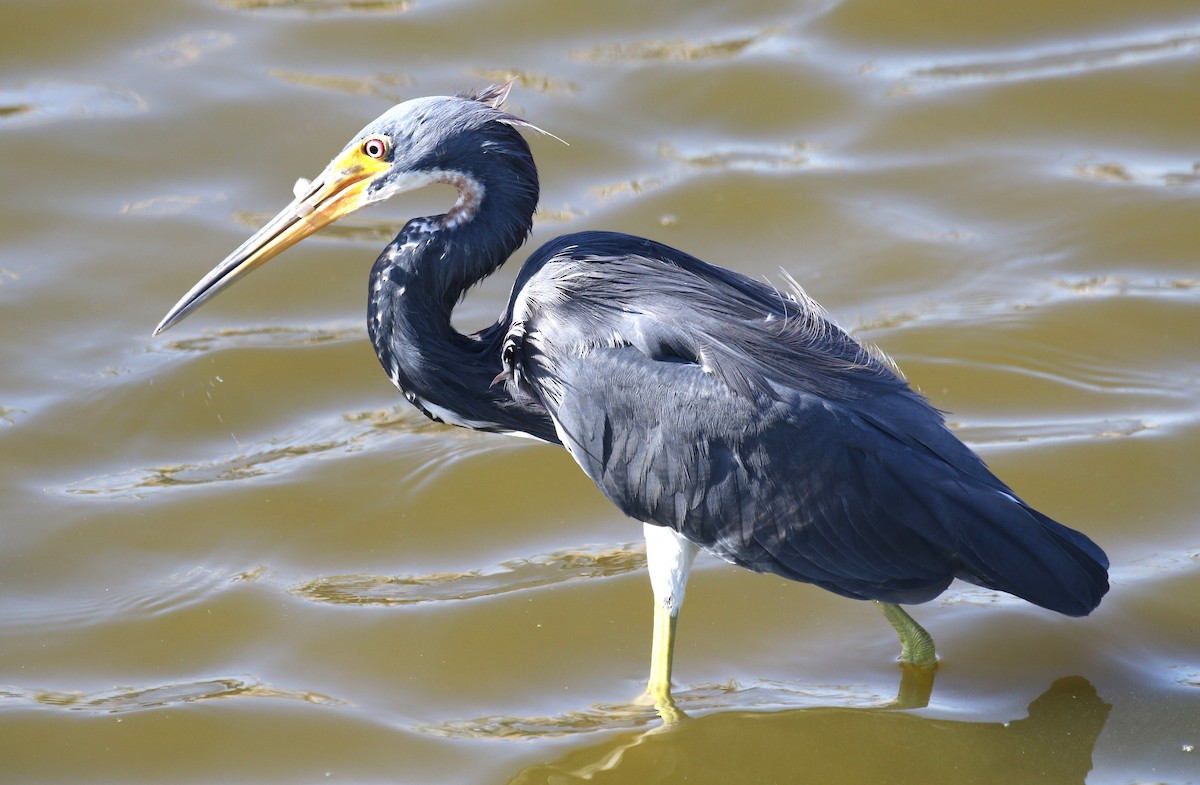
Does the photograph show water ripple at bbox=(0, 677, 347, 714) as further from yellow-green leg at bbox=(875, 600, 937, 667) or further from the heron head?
yellow-green leg at bbox=(875, 600, 937, 667)

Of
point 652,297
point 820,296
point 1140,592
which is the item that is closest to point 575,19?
point 820,296

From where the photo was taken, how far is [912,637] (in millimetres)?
5281

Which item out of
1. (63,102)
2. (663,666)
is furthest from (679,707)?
(63,102)

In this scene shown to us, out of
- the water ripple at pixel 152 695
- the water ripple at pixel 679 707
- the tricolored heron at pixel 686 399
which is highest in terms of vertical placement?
the tricolored heron at pixel 686 399

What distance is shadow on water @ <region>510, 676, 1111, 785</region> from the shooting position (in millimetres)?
4879

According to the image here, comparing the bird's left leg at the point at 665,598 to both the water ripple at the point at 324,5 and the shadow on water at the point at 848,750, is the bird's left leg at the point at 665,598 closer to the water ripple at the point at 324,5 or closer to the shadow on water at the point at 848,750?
the shadow on water at the point at 848,750

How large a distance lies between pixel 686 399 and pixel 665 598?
79cm

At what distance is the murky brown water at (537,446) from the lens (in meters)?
Answer: 5.10

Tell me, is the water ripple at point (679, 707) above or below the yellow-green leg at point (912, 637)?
below

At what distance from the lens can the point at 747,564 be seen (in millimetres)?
5105

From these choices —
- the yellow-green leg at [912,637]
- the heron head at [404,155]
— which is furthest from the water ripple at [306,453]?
the yellow-green leg at [912,637]

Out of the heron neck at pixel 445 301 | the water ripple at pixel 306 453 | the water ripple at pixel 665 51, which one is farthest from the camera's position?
the water ripple at pixel 665 51

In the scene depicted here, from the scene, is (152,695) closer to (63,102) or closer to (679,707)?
(679,707)

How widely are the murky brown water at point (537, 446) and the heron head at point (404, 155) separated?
153 cm
